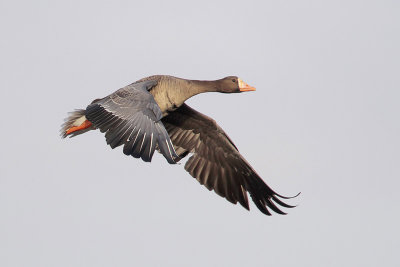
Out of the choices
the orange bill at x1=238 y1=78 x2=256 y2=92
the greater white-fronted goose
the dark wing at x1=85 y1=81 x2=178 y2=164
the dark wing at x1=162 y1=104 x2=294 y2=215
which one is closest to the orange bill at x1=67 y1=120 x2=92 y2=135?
the greater white-fronted goose

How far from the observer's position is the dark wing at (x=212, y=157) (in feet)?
61.6

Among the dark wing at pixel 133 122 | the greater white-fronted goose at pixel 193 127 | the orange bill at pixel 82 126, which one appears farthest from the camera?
the orange bill at pixel 82 126

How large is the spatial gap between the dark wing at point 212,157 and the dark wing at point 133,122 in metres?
2.58

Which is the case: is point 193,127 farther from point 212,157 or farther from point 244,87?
point 244,87

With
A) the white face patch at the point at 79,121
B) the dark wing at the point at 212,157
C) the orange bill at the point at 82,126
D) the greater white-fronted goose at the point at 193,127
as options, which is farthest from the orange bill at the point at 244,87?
the white face patch at the point at 79,121

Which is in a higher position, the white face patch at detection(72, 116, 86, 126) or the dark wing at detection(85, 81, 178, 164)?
the white face patch at detection(72, 116, 86, 126)

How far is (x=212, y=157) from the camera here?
62.7 ft

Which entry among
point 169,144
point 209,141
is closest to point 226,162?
point 209,141

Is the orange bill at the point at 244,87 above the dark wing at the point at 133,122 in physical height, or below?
above

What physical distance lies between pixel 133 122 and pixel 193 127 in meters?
4.15

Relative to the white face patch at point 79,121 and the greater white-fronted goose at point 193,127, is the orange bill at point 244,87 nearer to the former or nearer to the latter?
the greater white-fronted goose at point 193,127

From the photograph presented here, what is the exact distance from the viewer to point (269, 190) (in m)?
18.3

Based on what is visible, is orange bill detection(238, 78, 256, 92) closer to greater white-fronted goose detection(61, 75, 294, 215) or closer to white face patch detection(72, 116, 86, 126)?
greater white-fronted goose detection(61, 75, 294, 215)

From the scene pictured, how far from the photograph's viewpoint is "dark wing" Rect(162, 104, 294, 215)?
18781 mm
